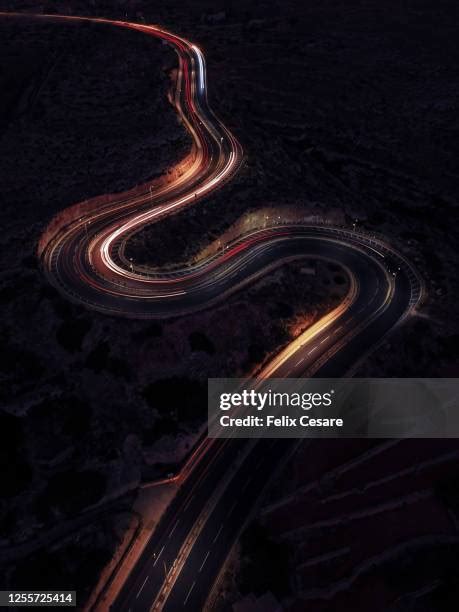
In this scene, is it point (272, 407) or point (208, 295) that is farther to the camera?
point (208, 295)

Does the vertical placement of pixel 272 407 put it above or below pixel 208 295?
below

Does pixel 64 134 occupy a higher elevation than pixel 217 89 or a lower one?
lower

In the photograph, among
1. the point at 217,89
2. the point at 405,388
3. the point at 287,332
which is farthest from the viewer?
the point at 217,89

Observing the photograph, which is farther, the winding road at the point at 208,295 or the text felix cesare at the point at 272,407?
the text felix cesare at the point at 272,407

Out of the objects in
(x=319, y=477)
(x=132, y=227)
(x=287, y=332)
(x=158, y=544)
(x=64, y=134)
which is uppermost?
(x=64, y=134)

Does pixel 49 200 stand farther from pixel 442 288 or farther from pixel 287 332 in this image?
pixel 442 288

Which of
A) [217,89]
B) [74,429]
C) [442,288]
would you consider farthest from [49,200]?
[442,288]

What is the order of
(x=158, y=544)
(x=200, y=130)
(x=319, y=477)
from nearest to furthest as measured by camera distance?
(x=158, y=544), (x=319, y=477), (x=200, y=130)

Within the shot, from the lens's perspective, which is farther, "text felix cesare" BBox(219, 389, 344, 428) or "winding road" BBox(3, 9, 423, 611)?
"text felix cesare" BBox(219, 389, 344, 428)
